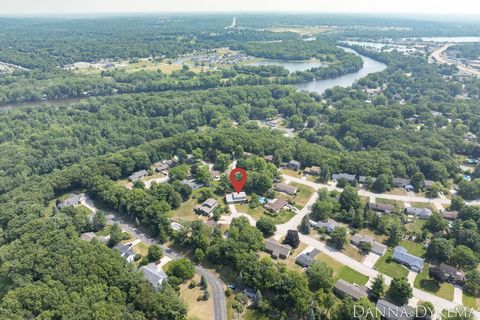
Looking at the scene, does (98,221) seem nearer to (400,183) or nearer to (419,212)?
(419,212)

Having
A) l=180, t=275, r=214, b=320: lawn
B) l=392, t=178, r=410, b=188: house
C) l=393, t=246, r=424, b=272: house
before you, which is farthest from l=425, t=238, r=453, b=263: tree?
l=180, t=275, r=214, b=320: lawn

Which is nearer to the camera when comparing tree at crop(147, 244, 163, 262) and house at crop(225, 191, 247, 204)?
tree at crop(147, 244, 163, 262)

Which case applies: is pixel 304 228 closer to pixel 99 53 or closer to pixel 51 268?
pixel 51 268

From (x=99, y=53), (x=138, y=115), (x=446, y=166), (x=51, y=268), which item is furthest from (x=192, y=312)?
(x=99, y=53)

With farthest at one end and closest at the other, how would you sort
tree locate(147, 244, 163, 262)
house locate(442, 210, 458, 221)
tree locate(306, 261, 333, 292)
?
house locate(442, 210, 458, 221) → tree locate(147, 244, 163, 262) → tree locate(306, 261, 333, 292)

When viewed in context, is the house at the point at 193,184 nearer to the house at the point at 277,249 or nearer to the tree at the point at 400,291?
the house at the point at 277,249

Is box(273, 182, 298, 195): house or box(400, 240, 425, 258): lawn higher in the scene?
box(273, 182, 298, 195): house

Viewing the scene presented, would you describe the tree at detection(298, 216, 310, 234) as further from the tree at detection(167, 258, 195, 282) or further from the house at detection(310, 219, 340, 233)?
the tree at detection(167, 258, 195, 282)

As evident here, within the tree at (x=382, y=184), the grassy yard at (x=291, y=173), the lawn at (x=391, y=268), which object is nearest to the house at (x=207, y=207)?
the grassy yard at (x=291, y=173)
